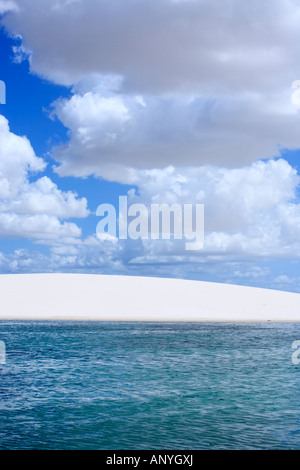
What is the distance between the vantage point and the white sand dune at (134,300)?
8300 centimetres

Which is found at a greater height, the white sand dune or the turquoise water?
the white sand dune

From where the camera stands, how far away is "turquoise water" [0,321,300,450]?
1580 centimetres

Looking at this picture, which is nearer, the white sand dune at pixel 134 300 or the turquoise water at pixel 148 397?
the turquoise water at pixel 148 397

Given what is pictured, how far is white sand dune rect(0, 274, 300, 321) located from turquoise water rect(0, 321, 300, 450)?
42.2 metres

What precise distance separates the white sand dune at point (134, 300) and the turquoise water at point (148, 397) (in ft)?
138

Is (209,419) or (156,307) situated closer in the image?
(209,419)

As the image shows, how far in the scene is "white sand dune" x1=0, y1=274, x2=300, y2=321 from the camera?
8300 centimetres

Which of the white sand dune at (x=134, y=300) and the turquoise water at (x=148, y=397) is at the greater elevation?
the white sand dune at (x=134, y=300)

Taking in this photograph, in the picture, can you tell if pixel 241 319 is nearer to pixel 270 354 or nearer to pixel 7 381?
pixel 270 354

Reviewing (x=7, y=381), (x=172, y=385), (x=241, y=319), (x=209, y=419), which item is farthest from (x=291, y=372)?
(x=241, y=319)

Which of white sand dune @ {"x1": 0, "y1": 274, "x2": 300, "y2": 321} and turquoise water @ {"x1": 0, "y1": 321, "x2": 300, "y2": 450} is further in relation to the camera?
white sand dune @ {"x1": 0, "y1": 274, "x2": 300, "y2": 321}

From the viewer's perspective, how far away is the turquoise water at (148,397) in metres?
15.8
